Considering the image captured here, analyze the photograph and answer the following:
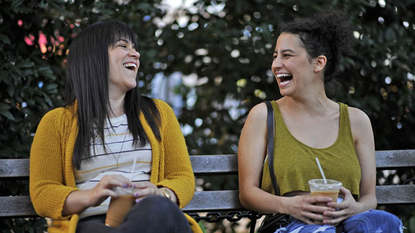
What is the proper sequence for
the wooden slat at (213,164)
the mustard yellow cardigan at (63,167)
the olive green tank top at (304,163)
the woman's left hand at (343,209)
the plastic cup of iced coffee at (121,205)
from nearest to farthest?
the plastic cup of iced coffee at (121,205) → the mustard yellow cardigan at (63,167) → the woman's left hand at (343,209) → the olive green tank top at (304,163) → the wooden slat at (213,164)

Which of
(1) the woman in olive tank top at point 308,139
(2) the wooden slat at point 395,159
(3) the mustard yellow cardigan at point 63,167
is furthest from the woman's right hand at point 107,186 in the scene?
(2) the wooden slat at point 395,159

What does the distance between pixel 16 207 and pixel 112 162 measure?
24.9 inches

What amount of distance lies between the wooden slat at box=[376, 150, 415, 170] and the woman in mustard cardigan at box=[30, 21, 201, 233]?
1148 millimetres

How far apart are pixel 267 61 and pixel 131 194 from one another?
7.28 ft

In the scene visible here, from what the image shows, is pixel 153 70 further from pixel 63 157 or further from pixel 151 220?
pixel 151 220

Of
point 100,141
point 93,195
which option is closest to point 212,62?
point 100,141

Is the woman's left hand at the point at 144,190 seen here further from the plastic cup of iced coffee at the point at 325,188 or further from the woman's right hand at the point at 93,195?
the plastic cup of iced coffee at the point at 325,188

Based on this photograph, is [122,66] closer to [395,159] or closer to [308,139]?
[308,139]

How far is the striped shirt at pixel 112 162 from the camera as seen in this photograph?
2.74 metres

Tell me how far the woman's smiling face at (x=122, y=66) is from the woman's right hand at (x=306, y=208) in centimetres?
93

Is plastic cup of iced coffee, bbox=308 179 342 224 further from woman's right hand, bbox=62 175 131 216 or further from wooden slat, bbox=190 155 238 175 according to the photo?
woman's right hand, bbox=62 175 131 216

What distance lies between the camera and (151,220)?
7.44 ft

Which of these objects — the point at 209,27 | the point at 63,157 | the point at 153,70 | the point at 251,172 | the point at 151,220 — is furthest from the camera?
the point at 153,70

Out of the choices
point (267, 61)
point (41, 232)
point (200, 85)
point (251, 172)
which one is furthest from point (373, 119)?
point (41, 232)
